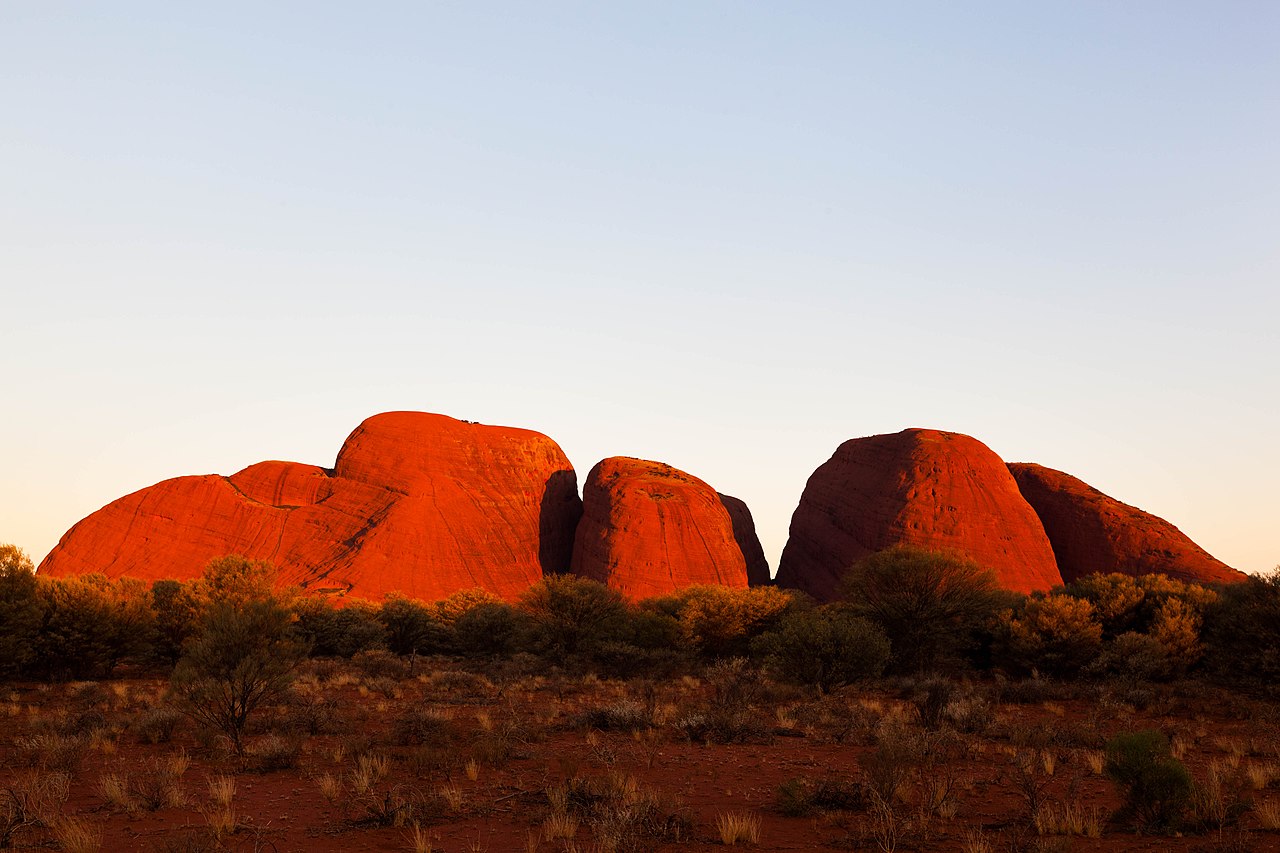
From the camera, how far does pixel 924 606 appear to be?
3238cm

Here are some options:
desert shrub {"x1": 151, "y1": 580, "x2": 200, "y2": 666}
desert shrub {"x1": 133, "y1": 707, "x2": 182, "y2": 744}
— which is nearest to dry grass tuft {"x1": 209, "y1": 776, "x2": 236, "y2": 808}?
desert shrub {"x1": 133, "y1": 707, "x2": 182, "y2": 744}

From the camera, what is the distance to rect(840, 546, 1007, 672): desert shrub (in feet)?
106

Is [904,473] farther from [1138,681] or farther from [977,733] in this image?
[977,733]

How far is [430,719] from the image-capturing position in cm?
1524

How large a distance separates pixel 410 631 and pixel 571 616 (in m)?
10.7

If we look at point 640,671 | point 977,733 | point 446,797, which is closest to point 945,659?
point 640,671

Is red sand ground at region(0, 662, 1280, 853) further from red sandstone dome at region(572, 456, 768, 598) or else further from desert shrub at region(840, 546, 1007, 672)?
red sandstone dome at region(572, 456, 768, 598)

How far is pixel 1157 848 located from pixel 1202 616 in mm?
27513

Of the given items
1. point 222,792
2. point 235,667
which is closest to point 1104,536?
point 235,667

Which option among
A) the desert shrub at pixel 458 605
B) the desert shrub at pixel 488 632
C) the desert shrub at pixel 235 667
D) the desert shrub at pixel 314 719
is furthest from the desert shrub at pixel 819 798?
the desert shrub at pixel 458 605

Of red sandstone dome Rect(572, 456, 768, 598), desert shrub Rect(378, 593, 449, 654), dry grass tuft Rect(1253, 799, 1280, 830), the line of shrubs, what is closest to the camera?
dry grass tuft Rect(1253, 799, 1280, 830)

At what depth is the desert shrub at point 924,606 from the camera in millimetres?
32219

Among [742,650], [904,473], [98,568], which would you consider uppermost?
[904,473]

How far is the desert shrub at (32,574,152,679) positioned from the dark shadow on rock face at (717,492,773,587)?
4816 cm
